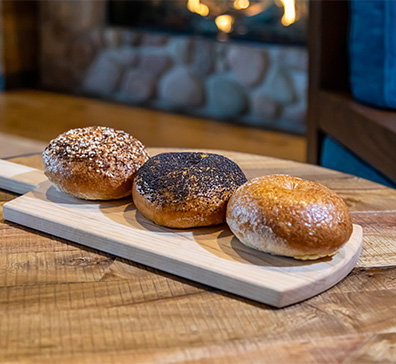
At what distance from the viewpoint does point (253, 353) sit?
0.58 metres

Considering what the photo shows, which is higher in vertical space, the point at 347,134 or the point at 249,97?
the point at 347,134

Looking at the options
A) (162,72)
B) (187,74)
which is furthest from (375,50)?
(162,72)

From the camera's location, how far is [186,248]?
2.48ft

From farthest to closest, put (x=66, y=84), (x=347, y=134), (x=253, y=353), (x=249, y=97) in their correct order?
(x=66, y=84) → (x=249, y=97) → (x=347, y=134) → (x=253, y=353)

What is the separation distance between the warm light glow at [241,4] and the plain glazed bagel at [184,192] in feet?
8.00

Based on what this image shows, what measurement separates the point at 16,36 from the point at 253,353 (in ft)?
12.8

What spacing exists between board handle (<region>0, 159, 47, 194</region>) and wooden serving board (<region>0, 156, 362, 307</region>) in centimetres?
5

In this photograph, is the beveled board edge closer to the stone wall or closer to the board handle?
the board handle

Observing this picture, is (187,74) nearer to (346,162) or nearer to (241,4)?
(241,4)

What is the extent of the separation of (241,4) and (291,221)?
2.61 metres

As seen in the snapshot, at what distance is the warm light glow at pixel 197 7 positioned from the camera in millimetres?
3213

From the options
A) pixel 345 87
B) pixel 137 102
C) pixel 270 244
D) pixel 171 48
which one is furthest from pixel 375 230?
pixel 137 102

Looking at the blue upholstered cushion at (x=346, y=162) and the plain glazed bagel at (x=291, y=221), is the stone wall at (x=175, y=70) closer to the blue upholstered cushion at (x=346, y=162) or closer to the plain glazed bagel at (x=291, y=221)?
the blue upholstered cushion at (x=346, y=162)

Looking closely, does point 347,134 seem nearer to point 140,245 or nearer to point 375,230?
point 375,230
